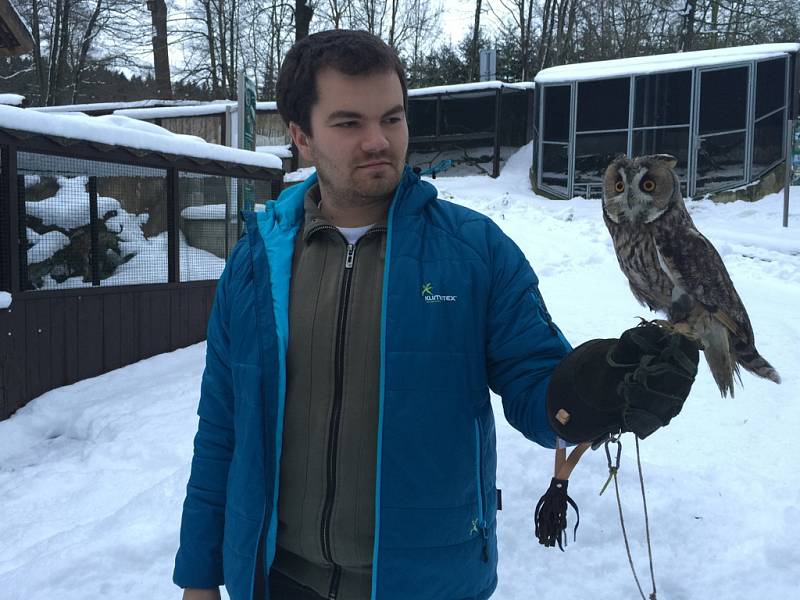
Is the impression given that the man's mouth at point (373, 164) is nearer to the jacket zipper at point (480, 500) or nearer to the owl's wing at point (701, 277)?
the jacket zipper at point (480, 500)

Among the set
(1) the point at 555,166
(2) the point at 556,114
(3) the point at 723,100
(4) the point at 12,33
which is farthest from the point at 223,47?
(4) the point at 12,33

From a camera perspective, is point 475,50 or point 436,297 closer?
point 436,297

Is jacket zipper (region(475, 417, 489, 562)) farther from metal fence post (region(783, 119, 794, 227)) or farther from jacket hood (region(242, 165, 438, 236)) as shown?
metal fence post (region(783, 119, 794, 227))

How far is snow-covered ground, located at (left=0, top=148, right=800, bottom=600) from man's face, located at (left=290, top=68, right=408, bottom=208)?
2.38 m

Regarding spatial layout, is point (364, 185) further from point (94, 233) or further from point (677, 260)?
point (94, 233)

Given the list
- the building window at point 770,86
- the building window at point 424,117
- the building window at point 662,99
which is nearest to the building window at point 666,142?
the building window at point 662,99

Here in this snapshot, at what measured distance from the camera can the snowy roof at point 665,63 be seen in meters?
12.4

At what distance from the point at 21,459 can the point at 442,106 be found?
1493 cm

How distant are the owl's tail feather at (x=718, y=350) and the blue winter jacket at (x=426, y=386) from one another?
1.01 m

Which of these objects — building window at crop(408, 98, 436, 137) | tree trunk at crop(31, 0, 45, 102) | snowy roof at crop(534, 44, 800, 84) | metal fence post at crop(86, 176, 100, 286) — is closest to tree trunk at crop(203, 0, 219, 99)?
tree trunk at crop(31, 0, 45, 102)

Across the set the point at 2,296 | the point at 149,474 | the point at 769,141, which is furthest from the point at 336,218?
the point at 769,141

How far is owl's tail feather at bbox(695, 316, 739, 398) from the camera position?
2.17 m

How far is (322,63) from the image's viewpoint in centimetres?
146

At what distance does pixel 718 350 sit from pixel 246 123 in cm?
693
